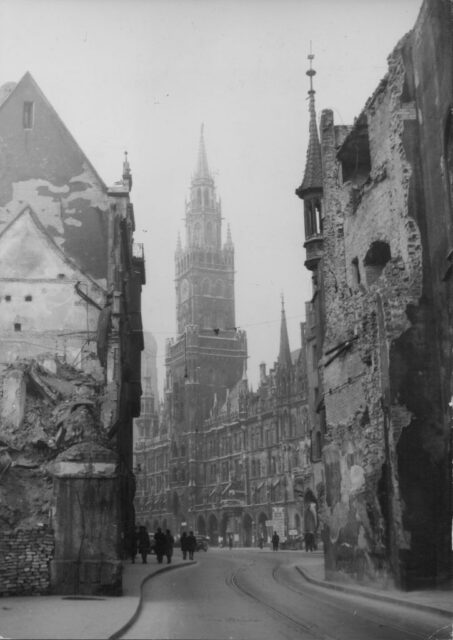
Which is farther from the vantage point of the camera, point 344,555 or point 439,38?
point 344,555

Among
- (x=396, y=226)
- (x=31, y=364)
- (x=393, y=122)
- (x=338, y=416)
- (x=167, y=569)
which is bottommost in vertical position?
(x=167, y=569)

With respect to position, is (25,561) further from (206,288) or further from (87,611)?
(206,288)

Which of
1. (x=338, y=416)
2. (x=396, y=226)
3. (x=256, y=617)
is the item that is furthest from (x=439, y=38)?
(x=256, y=617)

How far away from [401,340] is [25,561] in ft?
29.0

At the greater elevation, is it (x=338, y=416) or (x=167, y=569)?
(x=338, y=416)

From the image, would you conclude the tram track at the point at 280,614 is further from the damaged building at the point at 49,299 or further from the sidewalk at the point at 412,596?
the damaged building at the point at 49,299

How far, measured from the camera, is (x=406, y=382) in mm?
17266

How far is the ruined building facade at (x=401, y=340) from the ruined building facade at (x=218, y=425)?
42.2 m

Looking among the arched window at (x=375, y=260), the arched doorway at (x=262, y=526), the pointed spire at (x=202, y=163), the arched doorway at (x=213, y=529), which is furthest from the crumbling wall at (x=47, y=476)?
the pointed spire at (x=202, y=163)

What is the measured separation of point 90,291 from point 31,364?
137 inches

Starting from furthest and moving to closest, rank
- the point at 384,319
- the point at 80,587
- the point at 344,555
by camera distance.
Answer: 1. the point at 344,555
2. the point at 384,319
3. the point at 80,587

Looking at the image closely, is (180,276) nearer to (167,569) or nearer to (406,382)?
(167,569)

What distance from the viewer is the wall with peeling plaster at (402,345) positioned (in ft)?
54.3

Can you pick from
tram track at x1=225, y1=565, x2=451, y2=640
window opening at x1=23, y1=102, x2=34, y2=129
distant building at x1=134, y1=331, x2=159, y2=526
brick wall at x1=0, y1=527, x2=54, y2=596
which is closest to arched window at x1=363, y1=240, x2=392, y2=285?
tram track at x1=225, y1=565, x2=451, y2=640
